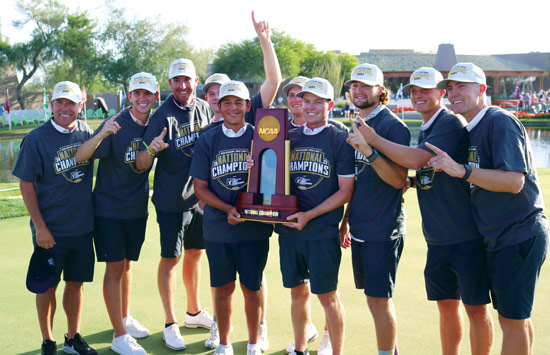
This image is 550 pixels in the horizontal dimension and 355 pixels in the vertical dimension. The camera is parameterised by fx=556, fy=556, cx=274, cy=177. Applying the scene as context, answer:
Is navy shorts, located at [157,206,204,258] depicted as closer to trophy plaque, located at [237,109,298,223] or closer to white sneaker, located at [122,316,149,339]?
white sneaker, located at [122,316,149,339]

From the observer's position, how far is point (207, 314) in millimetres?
5316

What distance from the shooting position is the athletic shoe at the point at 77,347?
15.1 feet

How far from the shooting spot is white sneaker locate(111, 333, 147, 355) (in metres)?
4.56

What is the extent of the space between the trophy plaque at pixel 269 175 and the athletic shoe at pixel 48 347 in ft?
6.16

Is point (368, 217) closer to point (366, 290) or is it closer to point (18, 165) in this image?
point (366, 290)

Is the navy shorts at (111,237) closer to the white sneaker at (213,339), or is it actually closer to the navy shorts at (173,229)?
the navy shorts at (173,229)

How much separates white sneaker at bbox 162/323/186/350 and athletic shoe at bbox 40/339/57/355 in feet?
2.94

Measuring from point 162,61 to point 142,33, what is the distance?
13.3 feet

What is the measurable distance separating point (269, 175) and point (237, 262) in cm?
80

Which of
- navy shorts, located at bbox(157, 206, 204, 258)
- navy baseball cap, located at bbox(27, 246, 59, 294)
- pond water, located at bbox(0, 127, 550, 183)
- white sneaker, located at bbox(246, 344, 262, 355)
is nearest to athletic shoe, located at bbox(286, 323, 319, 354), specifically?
white sneaker, located at bbox(246, 344, 262, 355)

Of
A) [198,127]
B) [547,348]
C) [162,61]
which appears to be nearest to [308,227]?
[198,127]

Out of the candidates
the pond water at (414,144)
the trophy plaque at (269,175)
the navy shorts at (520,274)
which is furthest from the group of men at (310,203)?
the pond water at (414,144)

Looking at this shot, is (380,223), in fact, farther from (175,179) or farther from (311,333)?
(175,179)

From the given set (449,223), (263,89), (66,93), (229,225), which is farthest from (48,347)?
(449,223)
